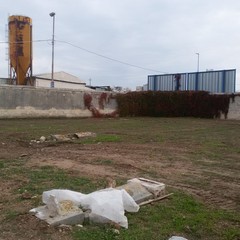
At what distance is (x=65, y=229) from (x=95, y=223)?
1.22ft

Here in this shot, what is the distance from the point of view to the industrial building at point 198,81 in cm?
3378

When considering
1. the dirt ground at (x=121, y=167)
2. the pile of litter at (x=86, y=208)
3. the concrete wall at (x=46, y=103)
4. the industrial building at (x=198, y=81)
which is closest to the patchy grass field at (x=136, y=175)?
the dirt ground at (x=121, y=167)

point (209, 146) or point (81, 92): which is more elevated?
point (81, 92)

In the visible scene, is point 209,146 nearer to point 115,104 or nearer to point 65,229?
point 65,229

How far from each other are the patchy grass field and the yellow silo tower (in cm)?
2257

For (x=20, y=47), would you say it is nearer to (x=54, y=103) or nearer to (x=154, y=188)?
(x=54, y=103)

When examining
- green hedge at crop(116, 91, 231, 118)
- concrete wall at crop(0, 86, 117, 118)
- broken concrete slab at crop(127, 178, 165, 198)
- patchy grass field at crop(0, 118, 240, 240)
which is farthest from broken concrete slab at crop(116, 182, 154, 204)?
green hedge at crop(116, 91, 231, 118)

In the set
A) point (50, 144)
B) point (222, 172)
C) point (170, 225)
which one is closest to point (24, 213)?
point (170, 225)

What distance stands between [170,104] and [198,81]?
194 inches

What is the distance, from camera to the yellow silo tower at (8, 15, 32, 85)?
3359 cm

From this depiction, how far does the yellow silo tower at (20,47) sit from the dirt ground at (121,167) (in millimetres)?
23133

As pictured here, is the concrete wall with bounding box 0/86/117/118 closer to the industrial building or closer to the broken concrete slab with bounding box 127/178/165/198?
the industrial building

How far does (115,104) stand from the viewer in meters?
32.2

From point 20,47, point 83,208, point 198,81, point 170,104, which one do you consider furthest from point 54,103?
point 83,208
